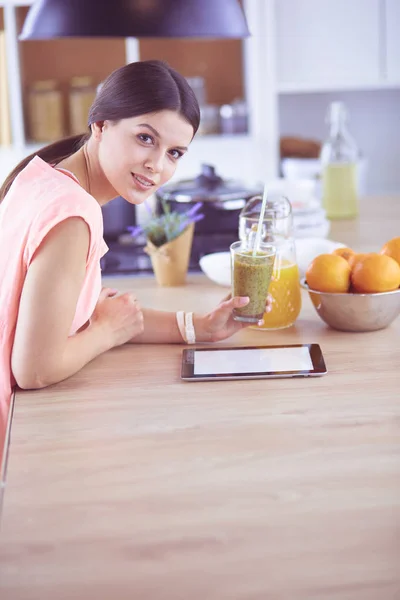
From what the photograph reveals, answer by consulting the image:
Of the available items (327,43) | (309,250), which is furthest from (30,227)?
(327,43)

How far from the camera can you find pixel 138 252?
2086 millimetres

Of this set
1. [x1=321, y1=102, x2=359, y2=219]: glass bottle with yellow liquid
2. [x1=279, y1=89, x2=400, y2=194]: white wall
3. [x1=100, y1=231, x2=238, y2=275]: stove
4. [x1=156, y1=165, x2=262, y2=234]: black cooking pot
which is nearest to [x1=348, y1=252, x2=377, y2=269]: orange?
[x1=100, y1=231, x2=238, y2=275]: stove

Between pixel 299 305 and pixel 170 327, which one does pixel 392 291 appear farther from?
pixel 170 327

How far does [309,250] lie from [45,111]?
8.40 feet

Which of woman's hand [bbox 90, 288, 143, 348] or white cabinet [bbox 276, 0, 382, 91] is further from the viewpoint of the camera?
white cabinet [bbox 276, 0, 382, 91]

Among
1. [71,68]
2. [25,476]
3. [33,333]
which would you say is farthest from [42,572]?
[71,68]

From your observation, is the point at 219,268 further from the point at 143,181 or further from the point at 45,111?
the point at 45,111

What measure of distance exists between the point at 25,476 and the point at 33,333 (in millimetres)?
292

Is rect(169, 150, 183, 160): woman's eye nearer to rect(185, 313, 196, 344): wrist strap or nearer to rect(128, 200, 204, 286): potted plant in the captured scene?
rect(185, 313, 196, 344): wrist strap

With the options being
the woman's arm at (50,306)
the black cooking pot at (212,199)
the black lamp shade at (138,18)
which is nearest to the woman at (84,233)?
the woman's arm at (50,306)

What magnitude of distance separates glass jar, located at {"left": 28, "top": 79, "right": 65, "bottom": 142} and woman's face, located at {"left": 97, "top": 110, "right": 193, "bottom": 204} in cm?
272

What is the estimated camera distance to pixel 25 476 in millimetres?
943

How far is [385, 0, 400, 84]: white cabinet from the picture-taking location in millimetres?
4027

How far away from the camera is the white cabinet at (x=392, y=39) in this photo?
13.2 feet
